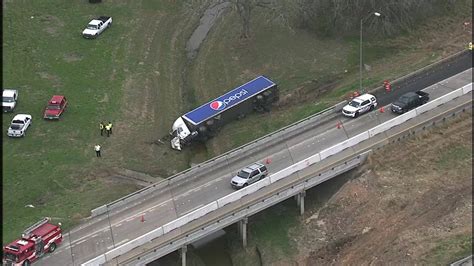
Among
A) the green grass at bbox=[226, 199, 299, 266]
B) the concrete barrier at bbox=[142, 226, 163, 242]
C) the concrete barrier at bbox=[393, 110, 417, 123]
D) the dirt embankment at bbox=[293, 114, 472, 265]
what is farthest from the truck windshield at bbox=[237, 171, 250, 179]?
the concrete barrier at bbox=[393, 110, 417, 123]

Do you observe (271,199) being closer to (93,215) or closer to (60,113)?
(93,215)

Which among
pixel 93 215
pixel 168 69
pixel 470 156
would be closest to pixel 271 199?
pixel 93 215

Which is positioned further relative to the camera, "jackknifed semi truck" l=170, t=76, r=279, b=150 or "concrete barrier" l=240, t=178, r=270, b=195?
"jackknifed semi truck" l=170, t=76, r=279, b=150

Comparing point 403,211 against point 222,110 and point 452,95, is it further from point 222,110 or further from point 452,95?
point 222,110

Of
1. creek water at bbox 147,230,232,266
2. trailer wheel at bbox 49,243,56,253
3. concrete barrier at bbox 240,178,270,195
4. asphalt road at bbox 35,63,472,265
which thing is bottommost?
creek water at bbox 147,230,232,266

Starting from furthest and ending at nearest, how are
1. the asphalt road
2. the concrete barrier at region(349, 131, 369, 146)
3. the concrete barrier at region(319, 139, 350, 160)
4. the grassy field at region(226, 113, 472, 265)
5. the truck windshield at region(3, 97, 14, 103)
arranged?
the truck windshield at region(3, 97, 14, 103) < the concrete barrier at region(349, 131, 369, 146) < the concrete barrier at region(319, 139, 350, 160) < the grassy field at region(226, 113, 472, 265) < the asphalt road

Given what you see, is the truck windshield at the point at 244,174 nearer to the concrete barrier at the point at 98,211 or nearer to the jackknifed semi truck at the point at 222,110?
the concrete barrier at the point at 98,211

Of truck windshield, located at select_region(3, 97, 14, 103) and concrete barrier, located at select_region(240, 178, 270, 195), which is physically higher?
concrete barrier, located at select_region(240, 178, 270, 195)

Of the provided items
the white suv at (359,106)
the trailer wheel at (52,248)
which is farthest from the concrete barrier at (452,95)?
the trailer wheel at (52,248)

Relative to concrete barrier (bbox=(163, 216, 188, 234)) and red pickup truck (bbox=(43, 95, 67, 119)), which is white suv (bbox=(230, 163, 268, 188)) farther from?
red pickup truck (bbox=(43, 95, 67, 119))
